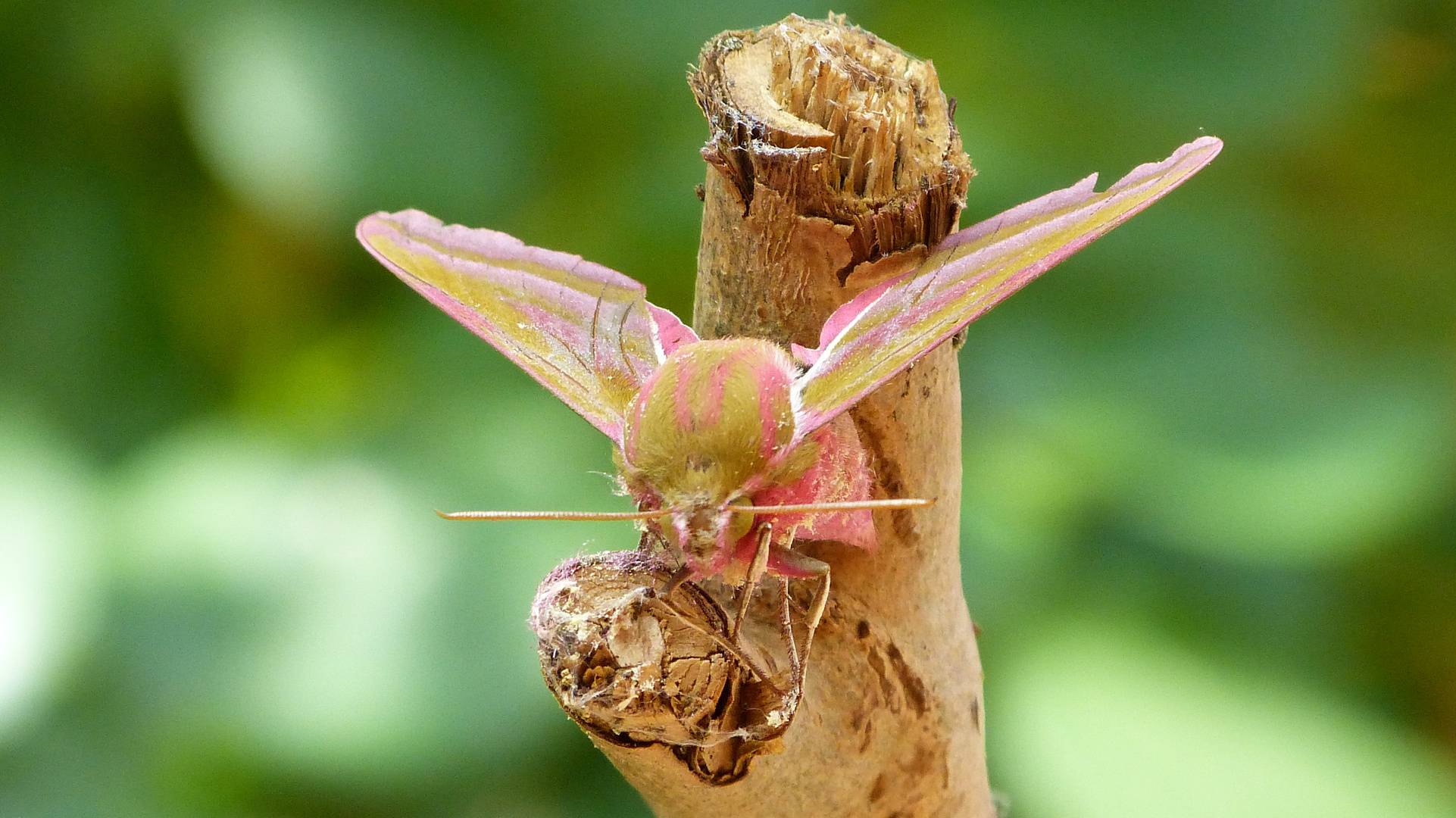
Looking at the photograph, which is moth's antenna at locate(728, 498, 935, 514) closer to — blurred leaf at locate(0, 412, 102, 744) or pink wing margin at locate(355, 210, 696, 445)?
pink wing margin at locate(355, 210, 696, 445)

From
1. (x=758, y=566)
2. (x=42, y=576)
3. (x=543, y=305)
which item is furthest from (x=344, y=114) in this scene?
(x=758, y=566)

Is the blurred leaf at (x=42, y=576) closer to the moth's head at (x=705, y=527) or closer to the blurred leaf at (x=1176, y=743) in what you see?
the blurred leaf at (x=1176, y=743)

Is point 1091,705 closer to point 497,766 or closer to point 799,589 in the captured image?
point 497,766

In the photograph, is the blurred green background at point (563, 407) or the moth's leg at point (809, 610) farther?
the blurred green background at point (563, 407)

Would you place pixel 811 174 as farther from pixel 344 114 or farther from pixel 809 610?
pixel 344 114

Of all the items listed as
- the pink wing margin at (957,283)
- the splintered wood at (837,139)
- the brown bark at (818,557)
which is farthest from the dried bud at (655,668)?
the splintered wood at (837,139)

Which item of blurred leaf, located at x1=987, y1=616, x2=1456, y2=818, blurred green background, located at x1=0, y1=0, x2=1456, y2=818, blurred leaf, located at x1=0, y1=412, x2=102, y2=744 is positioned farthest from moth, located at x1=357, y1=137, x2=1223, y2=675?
blurred leaf, located at x1=0, y1=412, x2=102, y2=744

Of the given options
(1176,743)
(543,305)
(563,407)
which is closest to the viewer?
(543,305)

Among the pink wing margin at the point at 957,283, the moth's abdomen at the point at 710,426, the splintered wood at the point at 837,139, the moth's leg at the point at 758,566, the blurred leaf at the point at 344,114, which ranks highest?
the blurred leaf at the point at 344,114

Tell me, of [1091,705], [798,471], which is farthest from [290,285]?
[798,471]
